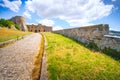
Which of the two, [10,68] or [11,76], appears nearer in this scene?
[11,76]

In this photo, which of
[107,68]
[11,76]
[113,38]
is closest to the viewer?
[11,76]

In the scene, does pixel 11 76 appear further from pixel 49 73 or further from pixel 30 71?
pixel 49 73

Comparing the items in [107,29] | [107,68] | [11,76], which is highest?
[107,29]

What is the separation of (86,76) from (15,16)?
293ft

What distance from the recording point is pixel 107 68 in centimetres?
408

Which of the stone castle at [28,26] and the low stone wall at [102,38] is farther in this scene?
the stone castle at [28,26]

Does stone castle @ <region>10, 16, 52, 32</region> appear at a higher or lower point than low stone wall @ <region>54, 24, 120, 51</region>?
higher

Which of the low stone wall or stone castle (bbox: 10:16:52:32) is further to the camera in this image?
stone castle (bbox: 10:16:52:32)

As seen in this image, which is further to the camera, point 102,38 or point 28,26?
point 28,26

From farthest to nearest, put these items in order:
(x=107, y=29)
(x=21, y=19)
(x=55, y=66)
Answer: (x=21, y=19) < (x=107, y=29) < (x=55, y=66)

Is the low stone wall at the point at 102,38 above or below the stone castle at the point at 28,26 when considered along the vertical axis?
below

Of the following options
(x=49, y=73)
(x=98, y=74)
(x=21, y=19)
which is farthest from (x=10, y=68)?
(x=21, y=19)

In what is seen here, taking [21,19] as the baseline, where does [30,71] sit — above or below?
below

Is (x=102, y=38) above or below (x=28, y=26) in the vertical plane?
below
